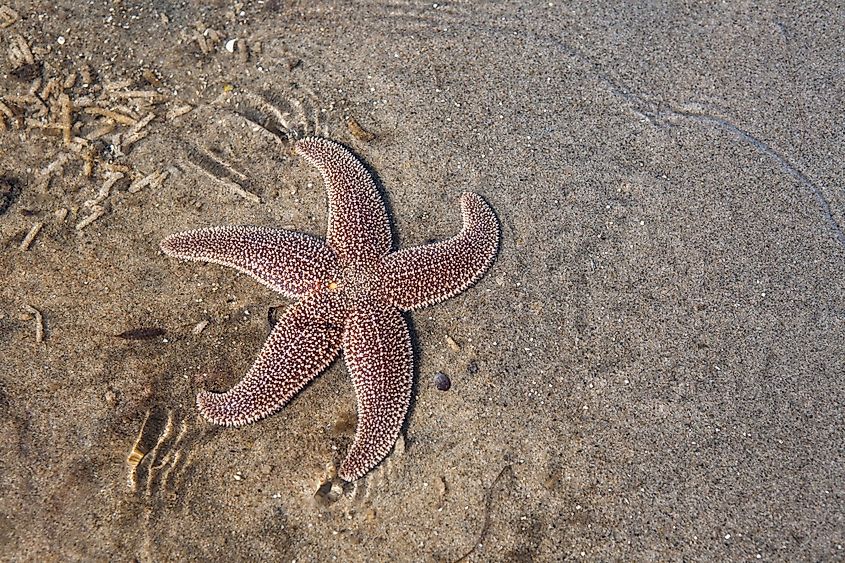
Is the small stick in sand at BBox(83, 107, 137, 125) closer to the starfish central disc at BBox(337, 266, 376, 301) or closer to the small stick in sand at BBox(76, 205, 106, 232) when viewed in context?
the small stick in sand at BBox(76, 205, 106, 232)

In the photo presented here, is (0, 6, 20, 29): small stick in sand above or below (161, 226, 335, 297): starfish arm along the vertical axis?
above

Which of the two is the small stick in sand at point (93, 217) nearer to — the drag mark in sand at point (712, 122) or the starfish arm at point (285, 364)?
the starfish arm at point (285, 364)

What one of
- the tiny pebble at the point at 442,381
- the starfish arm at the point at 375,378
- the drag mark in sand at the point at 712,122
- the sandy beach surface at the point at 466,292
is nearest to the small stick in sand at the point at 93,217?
the sandy beach surface at the point at 466,292

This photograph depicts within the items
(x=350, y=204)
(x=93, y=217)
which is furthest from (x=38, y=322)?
(x=350, y=204)

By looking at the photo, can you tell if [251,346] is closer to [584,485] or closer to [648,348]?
[584,485]

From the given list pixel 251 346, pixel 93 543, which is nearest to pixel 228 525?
pixel 93 543

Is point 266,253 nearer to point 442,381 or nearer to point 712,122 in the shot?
point 442,381

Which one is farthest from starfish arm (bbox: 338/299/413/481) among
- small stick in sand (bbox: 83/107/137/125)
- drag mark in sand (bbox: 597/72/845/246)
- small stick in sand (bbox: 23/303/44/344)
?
drag mark in sand (bbox: 597/72/845/246)
